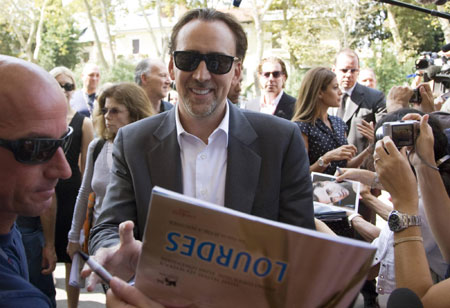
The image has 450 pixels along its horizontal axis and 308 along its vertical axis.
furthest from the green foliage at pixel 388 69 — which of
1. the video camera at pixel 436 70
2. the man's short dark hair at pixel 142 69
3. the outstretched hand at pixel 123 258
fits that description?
the outstretched hand at pixel 123 258

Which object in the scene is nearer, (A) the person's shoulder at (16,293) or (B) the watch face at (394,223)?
(A) the person's shoulder at (16,293)

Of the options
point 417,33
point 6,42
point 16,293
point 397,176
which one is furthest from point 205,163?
point 6,42

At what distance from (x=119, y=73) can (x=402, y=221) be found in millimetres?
28230

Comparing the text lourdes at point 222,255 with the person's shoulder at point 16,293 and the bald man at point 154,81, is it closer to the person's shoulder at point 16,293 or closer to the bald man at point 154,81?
the person's shoulder at point 16,293

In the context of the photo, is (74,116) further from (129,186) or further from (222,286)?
(222,286)

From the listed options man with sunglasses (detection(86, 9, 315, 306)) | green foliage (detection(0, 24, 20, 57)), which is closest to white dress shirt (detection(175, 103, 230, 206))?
man with sunglasses (detection(86, 9, 315, 306))

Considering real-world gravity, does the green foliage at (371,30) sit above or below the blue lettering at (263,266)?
above

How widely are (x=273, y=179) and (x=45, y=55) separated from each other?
39.9 meters

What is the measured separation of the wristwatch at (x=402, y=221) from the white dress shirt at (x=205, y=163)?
2.46ft

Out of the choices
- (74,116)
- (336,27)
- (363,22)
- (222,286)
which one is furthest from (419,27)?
(222,286)

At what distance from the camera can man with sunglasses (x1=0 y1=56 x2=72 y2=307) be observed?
1306 millimetres

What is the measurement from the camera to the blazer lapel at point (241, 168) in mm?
2002

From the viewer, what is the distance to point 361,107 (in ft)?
17.8

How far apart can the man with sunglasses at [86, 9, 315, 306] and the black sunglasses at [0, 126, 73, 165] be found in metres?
0.65
